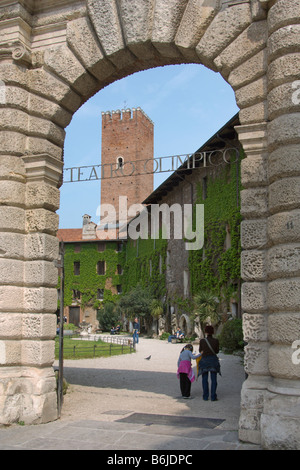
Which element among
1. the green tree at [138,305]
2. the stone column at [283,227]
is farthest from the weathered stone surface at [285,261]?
the green tree at [138,305]

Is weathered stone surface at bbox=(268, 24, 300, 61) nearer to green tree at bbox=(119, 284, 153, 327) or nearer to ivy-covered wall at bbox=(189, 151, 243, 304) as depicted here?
ivy-covered wall at bbox=(189, 151, 243, 304)

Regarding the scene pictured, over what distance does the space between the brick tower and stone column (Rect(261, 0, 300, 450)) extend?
1956 inches

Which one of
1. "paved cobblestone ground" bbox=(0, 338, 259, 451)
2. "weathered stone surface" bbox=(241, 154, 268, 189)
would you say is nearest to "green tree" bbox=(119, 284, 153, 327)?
"paved cobblestone ground" bbox=(0, 338, 259, 451)

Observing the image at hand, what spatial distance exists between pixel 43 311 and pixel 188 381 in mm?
3880

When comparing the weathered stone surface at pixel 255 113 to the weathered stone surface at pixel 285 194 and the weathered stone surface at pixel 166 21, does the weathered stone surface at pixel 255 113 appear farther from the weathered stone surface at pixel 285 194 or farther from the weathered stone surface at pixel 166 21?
the weathered stone surface at pixel 166 21

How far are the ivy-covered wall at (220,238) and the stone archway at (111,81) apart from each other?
1545 cm

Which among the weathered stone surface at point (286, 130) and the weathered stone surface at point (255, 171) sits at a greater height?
the weathered stone surface at point (286, 130)

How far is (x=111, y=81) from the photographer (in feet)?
28.8

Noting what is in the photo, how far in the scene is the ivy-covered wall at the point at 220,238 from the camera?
2345 cm

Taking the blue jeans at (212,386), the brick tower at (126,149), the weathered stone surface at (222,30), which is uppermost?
the brick tower at (126,149)

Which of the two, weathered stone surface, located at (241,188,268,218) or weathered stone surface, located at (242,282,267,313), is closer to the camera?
weathered stone surface, located at (242,282,267,313)

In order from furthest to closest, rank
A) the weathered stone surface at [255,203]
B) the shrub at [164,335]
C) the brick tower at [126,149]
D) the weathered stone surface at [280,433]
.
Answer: the brick tower at [126,149] < the shrub at [164,335] < the weathered stone surface at [255,203] < the weathered stone surface at [280,433]

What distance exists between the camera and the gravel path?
8309 millimetres

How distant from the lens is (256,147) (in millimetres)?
6637
